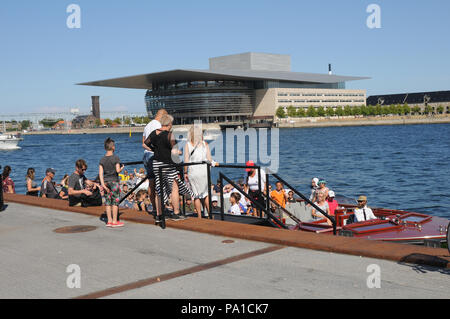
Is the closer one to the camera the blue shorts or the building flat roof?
the blue shorts

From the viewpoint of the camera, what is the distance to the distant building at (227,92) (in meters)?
146

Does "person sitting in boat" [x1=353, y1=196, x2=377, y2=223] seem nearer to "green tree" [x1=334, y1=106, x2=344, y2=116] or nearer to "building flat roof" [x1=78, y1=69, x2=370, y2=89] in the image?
"building flat roof" [x1=78, y1=69, x2=370, y2=89]

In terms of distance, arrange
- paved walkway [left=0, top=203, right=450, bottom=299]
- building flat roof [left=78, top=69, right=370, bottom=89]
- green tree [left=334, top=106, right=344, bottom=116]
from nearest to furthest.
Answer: paved walkway [left=0, top=203, right=450, bottom=299], building flat roof [left=78, top=69, right=370, bottom=89], green tree [left=334, top=106, right=344, bottom=116]

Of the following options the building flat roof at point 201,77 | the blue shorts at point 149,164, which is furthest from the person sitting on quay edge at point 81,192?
the building flat roof at point 201,77

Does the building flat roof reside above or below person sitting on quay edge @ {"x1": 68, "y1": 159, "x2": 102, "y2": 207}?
above

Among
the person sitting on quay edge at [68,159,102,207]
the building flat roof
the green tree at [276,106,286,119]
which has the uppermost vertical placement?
the building flat roof

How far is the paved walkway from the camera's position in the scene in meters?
5.03

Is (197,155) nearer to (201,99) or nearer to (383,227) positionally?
(383,227)

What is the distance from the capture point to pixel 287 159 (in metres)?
51.7

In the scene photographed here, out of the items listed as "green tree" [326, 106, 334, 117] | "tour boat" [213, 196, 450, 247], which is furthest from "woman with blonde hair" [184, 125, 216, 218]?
"green tree" [326, 106, 334, 117]

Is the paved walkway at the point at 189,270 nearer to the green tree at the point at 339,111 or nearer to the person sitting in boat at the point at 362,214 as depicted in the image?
the person sitting in boat at the point at 362,214

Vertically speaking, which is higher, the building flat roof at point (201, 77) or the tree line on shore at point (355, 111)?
the building flat roof at point (201, 77)

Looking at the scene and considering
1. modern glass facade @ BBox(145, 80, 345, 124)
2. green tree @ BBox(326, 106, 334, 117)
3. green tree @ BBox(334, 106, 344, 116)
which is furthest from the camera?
green tree @ BBox(334, 106, 344, 116)
